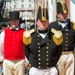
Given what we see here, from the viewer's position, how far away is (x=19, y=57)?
5359mm

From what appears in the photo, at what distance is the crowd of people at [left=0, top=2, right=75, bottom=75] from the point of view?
4.60 meters

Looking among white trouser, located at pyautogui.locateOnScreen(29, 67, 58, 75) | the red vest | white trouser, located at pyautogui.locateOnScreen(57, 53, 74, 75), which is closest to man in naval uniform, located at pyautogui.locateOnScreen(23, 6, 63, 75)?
white trouser, located at pyautogui.locateOnScreen(29, 67, 58, 75)

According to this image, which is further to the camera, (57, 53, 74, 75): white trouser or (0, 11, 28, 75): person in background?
(57, 53, 74, 75): white trouser

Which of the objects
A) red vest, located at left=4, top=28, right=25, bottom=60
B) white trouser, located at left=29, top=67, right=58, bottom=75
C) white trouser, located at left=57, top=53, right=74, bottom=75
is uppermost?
red vest, located at left=4, top=28, right=25, bottom=60

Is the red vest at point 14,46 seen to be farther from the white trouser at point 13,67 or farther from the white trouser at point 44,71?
the white trouser at point 44,71

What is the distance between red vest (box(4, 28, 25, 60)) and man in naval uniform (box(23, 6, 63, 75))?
2.21ft

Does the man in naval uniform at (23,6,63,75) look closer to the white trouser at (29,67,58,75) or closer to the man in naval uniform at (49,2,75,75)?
the white trouser at (29,67,58,75)

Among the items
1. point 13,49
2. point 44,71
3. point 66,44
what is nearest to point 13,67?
point 13,49

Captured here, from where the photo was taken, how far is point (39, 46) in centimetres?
462

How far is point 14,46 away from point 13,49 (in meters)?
0.05

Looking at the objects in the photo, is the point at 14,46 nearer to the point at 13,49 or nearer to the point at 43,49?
the point at 13,49

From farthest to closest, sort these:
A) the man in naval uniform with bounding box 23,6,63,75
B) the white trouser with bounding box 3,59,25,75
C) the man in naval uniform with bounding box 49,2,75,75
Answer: the man in naval uniform with bounding box 49,2,75,75
the white trouser with bounding box 3,59,25,75
the man in naval uniform with bounding box 23,6,63,75

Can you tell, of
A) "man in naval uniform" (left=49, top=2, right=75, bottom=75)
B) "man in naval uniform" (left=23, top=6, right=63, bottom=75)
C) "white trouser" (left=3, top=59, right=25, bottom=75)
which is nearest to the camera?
"man in naval uniform" (left=23, top=6, right=63, bottom=75)

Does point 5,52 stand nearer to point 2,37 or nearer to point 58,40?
point 2,37
